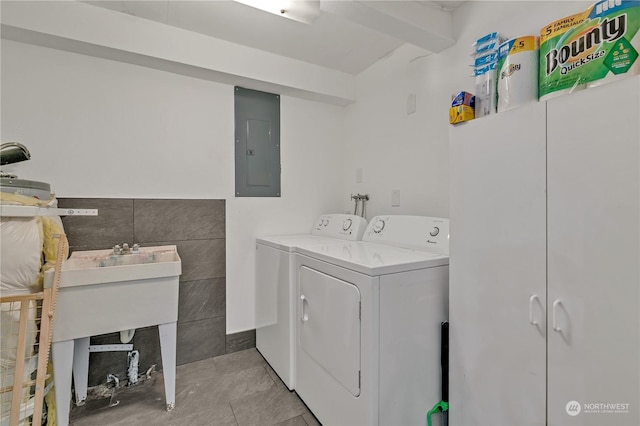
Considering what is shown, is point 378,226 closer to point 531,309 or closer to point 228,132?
point 531,309

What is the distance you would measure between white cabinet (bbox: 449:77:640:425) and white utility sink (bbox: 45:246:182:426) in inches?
60.7

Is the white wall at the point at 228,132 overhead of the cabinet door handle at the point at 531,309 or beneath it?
overhead

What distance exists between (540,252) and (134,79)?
2572mm

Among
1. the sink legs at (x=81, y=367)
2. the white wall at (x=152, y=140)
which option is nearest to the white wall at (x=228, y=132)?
the white wall at (x=152, y=140)

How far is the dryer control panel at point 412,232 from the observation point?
1.57m

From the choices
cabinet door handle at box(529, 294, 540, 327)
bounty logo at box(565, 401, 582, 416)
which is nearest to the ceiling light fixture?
cabinet door handle at box(529, 294, 540, 327)

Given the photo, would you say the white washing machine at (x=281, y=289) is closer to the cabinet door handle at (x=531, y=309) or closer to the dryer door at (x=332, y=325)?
the dryer door at (x=332, y=325)

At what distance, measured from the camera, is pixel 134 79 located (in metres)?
2.01

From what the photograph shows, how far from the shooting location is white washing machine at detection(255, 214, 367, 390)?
180 cm

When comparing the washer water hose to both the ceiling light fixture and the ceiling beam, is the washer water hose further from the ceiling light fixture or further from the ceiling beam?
the ceiling light fixture

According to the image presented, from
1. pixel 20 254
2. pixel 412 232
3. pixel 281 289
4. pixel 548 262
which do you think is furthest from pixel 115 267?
pixel 548 262

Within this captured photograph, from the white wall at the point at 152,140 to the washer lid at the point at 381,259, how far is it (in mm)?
982

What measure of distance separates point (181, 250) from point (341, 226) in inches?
49.9

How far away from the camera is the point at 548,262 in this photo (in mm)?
955
